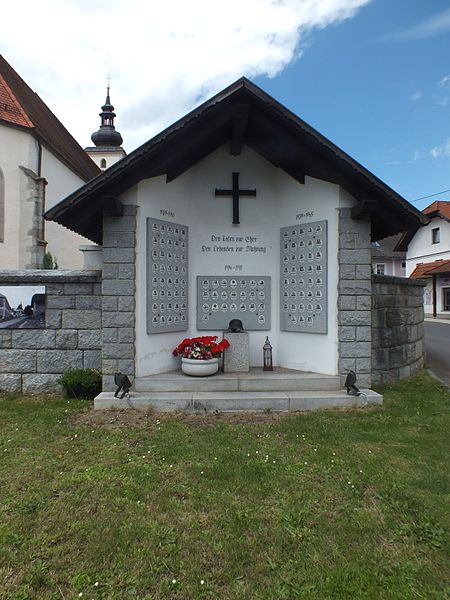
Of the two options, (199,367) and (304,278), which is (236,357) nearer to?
(199,367)

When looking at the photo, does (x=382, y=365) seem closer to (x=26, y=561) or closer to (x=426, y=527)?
(x=426, y=527)

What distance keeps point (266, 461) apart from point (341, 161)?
14.0 feet

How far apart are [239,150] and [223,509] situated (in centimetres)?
562

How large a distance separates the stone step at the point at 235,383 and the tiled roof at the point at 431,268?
80.4ft

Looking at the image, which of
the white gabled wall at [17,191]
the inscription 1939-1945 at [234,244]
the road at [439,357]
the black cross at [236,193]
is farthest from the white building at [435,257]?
the white gabled wall at [17,191]

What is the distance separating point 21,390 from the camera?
6230 millimetres

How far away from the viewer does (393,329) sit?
23.4 feet

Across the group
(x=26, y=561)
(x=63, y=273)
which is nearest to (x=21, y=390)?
(x=63, y=273)

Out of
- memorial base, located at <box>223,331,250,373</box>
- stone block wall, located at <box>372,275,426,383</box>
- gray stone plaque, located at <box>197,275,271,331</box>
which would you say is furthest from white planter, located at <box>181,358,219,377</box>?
stone block wall, located at <box>372,275,426,383</box>

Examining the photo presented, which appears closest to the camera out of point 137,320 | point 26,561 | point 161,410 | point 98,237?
point 26,561

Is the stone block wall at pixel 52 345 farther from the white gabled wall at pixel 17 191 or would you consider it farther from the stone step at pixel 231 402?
the white gabled wall at pixel 17 191

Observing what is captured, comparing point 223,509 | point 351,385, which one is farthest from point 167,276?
point 223,509

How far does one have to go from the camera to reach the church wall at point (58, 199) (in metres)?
19.3

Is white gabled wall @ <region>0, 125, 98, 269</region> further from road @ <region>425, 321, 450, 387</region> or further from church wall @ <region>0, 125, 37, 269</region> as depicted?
road @ <region>425, 321, 450, 387</region>
